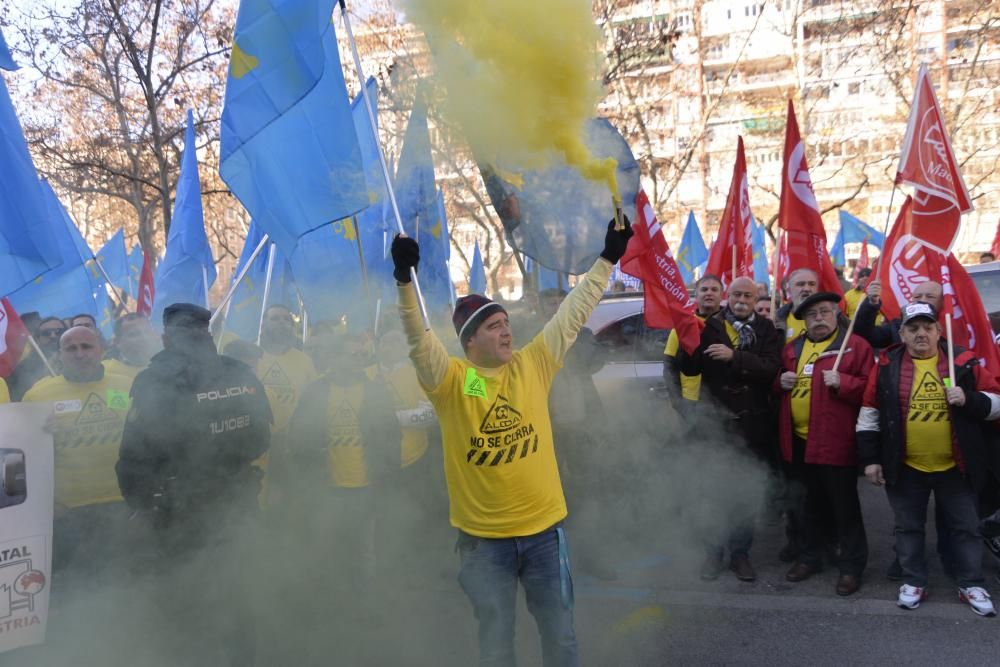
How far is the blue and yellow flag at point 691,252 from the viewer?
13859 millimetres

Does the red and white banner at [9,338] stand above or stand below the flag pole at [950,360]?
above

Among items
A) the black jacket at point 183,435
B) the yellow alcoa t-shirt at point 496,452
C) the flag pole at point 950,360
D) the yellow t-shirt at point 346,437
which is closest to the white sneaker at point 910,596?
the flag pole at point 950,360

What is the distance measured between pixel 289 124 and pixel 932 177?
3819mm

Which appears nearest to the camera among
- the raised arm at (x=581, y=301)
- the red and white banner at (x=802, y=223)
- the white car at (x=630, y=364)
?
the raised arm at (x=581, y=301)

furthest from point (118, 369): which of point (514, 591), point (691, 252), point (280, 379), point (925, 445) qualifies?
point (691, 252)

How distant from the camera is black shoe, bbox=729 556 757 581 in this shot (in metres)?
4.57

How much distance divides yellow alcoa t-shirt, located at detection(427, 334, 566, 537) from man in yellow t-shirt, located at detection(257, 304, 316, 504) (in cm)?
197

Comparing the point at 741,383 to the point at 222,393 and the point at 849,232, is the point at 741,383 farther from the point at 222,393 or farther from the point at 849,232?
the point at 849,232

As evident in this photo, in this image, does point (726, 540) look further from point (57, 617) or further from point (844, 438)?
point (57, 617)

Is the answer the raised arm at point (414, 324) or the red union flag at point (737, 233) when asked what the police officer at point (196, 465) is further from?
the red union flag at point (737, 233)

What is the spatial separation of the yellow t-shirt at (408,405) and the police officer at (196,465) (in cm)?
122

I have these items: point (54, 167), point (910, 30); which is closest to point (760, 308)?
point (910, 30)

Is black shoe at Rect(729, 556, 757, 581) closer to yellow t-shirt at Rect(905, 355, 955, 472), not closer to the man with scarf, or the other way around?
the man with scarf

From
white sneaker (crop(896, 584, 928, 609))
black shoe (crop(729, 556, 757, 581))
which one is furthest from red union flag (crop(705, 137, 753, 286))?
white sneaker (crop(896, 584, 928, 609))
